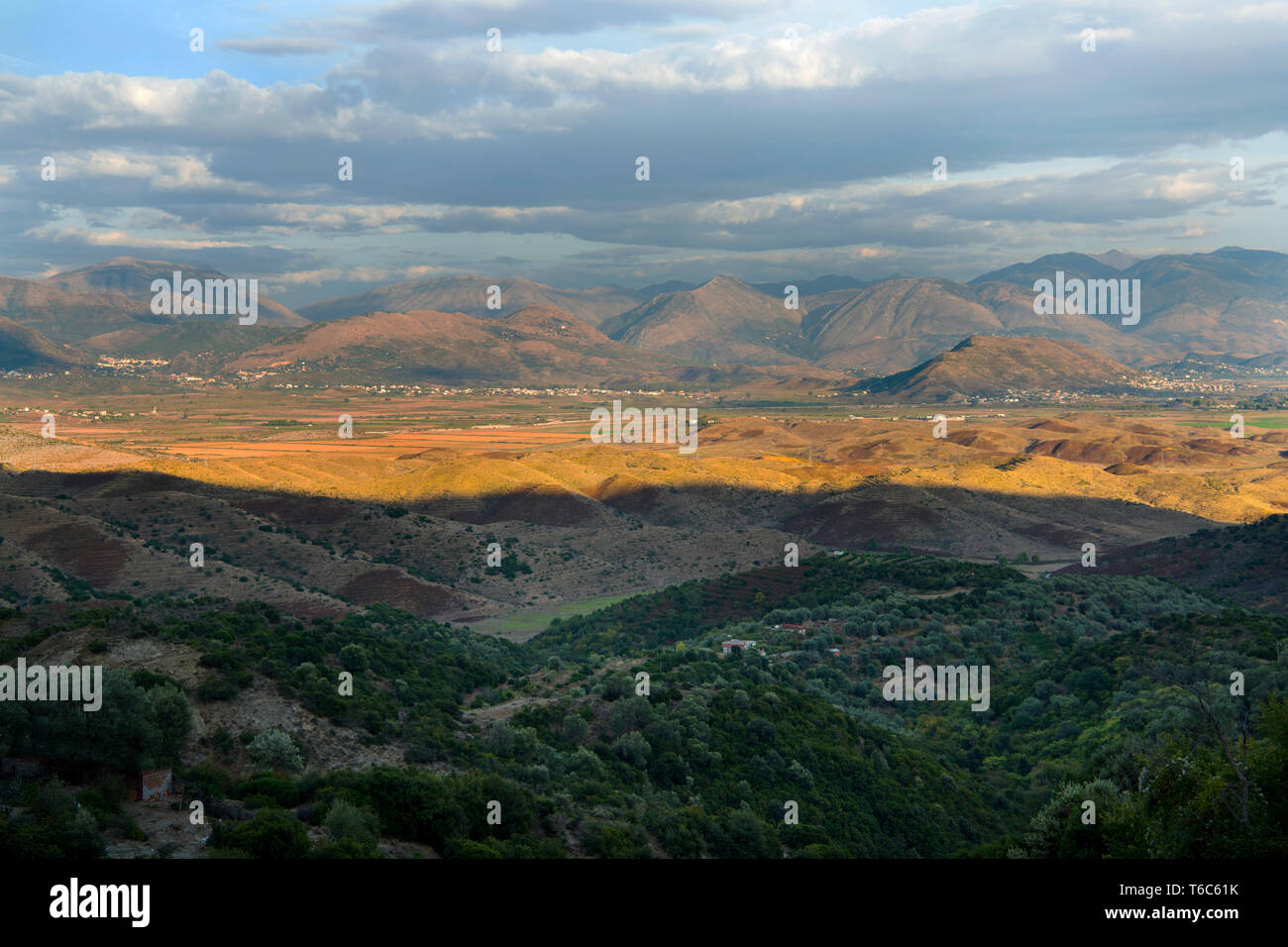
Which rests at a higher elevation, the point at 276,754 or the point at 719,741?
the point at 276,754

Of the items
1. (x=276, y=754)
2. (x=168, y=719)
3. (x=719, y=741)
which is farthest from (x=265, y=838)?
(x=719, y=741)

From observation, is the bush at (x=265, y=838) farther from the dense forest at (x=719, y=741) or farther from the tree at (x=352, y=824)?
the tree at (x=352, y=824)

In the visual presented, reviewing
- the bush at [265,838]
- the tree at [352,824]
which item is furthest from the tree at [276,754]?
the bush at [265,838]

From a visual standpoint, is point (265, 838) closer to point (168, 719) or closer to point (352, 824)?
point (352, 824)

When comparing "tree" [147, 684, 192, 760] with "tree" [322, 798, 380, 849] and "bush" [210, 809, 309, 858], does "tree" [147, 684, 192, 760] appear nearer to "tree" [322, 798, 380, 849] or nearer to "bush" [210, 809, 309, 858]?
"bush" [210, 809, 309, 858]

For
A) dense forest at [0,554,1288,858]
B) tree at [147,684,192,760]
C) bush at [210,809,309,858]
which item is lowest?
dense forest at [0,554,1288,858]

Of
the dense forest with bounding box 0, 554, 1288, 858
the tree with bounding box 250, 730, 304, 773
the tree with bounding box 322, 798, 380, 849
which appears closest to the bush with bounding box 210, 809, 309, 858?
the dense forest with bounding box 0, 554, 1288, 858

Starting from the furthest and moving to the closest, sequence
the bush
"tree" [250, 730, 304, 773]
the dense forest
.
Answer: "tree" [250, 730, 304, 773], the dense forest, the bush

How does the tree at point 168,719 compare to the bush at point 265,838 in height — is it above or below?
above

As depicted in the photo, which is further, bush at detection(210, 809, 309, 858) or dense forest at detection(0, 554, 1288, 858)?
dense forest at detection(0, 554, 1288, 858)

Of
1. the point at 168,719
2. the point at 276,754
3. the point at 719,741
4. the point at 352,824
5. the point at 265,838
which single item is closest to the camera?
the point at 265,838
